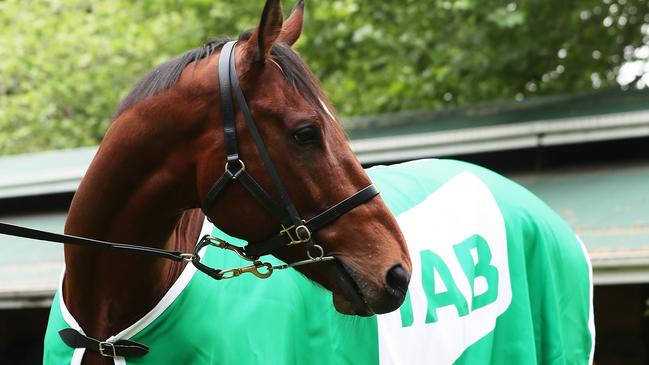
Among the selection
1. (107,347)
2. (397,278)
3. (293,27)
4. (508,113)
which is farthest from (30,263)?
(508,113)

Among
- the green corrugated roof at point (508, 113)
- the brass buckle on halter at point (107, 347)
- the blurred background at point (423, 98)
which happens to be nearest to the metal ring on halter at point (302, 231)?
the brass buckle on halter at point (107, 347)

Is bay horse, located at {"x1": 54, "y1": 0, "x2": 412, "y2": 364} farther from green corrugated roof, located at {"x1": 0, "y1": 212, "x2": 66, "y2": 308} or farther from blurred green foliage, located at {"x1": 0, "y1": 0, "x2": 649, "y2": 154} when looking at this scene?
blurred green foliage, located at {"x1": 0, "y1": 0, "x2": 649, "y2": 154}

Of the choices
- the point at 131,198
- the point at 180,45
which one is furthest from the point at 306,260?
the point at 180,45

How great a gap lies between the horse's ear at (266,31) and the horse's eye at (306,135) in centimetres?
23

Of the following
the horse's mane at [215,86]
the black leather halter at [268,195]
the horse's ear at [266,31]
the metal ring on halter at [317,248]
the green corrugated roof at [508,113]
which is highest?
the horse's ear at [266,31]

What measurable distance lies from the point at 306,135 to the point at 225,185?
0.25 meters

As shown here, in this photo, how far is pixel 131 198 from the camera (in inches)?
91.4

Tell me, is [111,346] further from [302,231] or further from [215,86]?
[215,86]

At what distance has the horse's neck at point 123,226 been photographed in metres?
2.29

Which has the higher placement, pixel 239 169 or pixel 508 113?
pixel 508 113

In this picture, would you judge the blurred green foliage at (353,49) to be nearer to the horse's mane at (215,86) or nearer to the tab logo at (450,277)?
the tab logo at (450,277)

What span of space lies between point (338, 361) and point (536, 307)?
1138 mm

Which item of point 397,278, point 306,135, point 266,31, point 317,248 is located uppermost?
point 266,31

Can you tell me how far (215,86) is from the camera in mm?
2242
